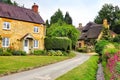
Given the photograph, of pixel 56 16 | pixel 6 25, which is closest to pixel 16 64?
pixel 6 25

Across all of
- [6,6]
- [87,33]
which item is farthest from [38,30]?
[87,33]

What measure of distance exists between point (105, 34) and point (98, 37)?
4432 mm

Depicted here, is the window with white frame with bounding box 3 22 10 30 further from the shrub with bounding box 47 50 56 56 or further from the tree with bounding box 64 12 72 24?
the tree with bounding box 64 12 72 24

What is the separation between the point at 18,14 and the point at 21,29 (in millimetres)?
2915

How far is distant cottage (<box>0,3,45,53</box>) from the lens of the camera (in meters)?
41.3

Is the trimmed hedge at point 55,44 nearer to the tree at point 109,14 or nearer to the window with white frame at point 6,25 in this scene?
the window with white frame at point 6,25

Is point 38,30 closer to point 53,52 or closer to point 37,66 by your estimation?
point 53,52

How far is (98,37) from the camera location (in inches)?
2985

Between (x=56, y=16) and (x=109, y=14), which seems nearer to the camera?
(x=56, y=16)

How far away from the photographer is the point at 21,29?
43719 millimetres

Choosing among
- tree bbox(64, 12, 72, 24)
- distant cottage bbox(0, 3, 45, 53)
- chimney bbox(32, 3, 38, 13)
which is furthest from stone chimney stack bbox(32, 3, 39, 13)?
tree bbox(64, 12, 72, 24)

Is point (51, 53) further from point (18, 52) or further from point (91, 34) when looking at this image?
point (91, 34)

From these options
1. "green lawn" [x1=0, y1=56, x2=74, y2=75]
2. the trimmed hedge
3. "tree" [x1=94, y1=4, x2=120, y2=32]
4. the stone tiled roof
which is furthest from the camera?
"tree" [x1=94, y1=4, x2=120, y2=32]

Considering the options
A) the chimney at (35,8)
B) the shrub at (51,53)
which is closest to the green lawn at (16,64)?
the shrub at (51,53)
